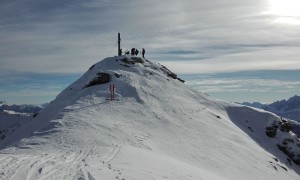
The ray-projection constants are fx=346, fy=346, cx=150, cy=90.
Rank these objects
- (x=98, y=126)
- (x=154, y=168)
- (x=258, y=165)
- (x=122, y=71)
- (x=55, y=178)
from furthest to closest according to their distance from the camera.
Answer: (x=122, y=71)
(x=258, y=165)
(x=98, y=126)
(x=154, y=168)
(x=55, y=178)

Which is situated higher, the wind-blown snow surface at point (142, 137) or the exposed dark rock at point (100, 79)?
the exposed dark rock at point (100, 79)

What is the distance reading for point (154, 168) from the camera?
20.3 metres

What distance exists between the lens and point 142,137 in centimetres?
2958

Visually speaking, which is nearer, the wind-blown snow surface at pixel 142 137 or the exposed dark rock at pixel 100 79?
the wind-blown snow surface at pixel 142 137

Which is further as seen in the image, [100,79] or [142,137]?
[100,79]

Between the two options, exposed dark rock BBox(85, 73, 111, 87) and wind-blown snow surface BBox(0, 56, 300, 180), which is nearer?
wind-blown snow surface BBox(0, 56, 300, 180)

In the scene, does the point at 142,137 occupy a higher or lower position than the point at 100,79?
lower

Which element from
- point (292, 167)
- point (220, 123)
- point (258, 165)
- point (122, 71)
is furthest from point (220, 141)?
point (122, 71)

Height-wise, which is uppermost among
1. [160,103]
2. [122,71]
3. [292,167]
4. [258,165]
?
[122,71]

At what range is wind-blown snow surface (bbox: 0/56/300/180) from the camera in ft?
62.2

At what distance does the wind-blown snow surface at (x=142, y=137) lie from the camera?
62.2 ft

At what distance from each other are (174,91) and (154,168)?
28981mm

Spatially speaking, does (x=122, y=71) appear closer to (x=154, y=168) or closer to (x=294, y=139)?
(x=294, y=139)

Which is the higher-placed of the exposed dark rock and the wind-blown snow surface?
the exposed dark rock
